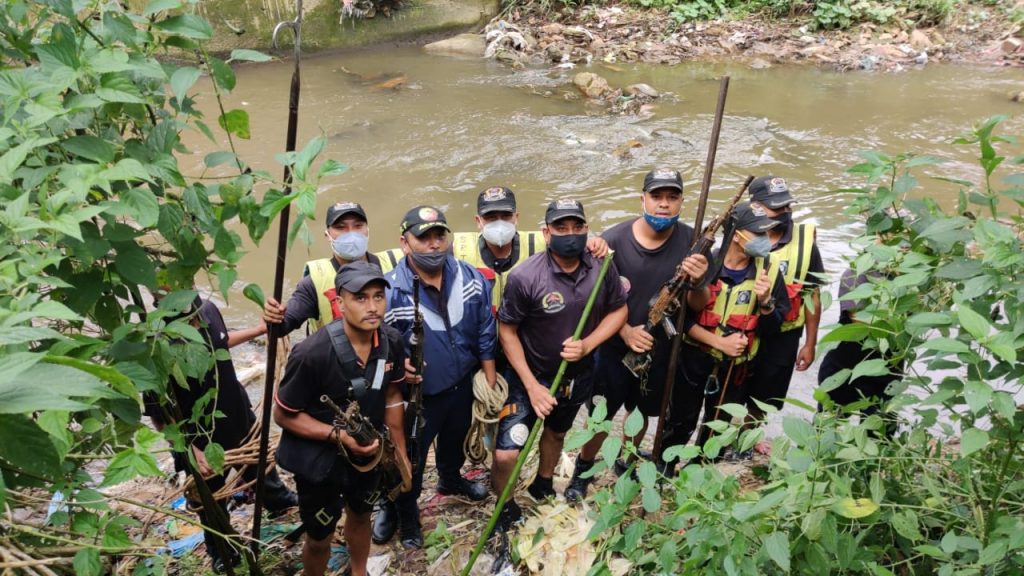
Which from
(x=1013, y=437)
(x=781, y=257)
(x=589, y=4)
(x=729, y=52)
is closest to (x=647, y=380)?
(x=781, y=257)

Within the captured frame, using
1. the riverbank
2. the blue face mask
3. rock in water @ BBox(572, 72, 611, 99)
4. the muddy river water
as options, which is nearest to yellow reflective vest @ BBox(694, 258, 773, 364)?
the blue face mask

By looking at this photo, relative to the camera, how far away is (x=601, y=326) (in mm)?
4395

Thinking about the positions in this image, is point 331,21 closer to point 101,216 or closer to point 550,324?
point 550,324

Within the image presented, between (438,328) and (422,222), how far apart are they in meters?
0.64

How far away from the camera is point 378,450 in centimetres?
358

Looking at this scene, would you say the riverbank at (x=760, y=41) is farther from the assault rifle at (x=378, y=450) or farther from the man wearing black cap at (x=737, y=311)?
the assault rifle at (x=378, y=450)

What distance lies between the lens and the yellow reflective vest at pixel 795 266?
15.3 feet

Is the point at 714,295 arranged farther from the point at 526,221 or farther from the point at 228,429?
the point at 526,221

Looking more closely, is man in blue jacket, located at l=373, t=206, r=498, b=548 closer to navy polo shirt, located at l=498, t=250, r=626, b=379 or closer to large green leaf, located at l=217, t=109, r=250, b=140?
navy polo shirt, located at l=498, t=250, r=626, b=379

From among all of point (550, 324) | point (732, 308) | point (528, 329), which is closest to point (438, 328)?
point (528, 329)

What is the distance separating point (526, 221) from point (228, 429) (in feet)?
19.5

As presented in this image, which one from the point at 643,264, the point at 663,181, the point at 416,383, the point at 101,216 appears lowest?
the point at 416,383

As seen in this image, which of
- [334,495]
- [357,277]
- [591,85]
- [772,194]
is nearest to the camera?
[357,277]

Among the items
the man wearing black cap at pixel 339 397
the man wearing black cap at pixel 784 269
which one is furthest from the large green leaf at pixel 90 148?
the man wearing black cap at pixel 784 269
